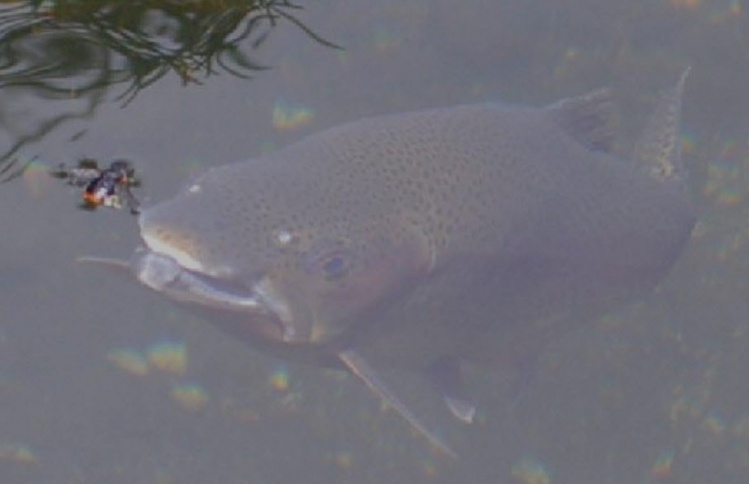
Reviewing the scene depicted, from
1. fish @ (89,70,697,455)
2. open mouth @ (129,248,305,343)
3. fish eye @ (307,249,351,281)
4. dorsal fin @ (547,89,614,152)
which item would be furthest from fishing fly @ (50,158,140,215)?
dorsal fin @ (547,89,614,152)

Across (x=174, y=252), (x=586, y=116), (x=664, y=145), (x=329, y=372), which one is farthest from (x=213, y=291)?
(x=664, y=145)

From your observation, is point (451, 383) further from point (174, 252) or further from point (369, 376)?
point (174, 252)

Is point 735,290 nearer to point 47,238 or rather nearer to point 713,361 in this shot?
point 713,361

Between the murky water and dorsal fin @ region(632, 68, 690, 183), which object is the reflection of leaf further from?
dorsal fin @ region(632, 68, 690, 183)

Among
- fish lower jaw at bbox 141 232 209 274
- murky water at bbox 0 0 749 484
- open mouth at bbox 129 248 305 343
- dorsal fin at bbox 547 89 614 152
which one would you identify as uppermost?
dorsal fin at bbox 547 89 614 152

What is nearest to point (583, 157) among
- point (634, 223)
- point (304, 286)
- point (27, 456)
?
point (634, 223)

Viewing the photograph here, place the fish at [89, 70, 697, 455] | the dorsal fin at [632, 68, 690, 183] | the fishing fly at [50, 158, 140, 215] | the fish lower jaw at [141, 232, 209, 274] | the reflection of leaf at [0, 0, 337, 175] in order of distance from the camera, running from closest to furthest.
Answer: the fish lower jaw at [141, 232, 209, 274] < the fish at [89, 70, 697, 455] < the reflection of leaf at [0, 0, 337, 175] < the fishing fly at [50, 158, 140, 215] < the dorsal fin at [632, 68, 690, 183]
